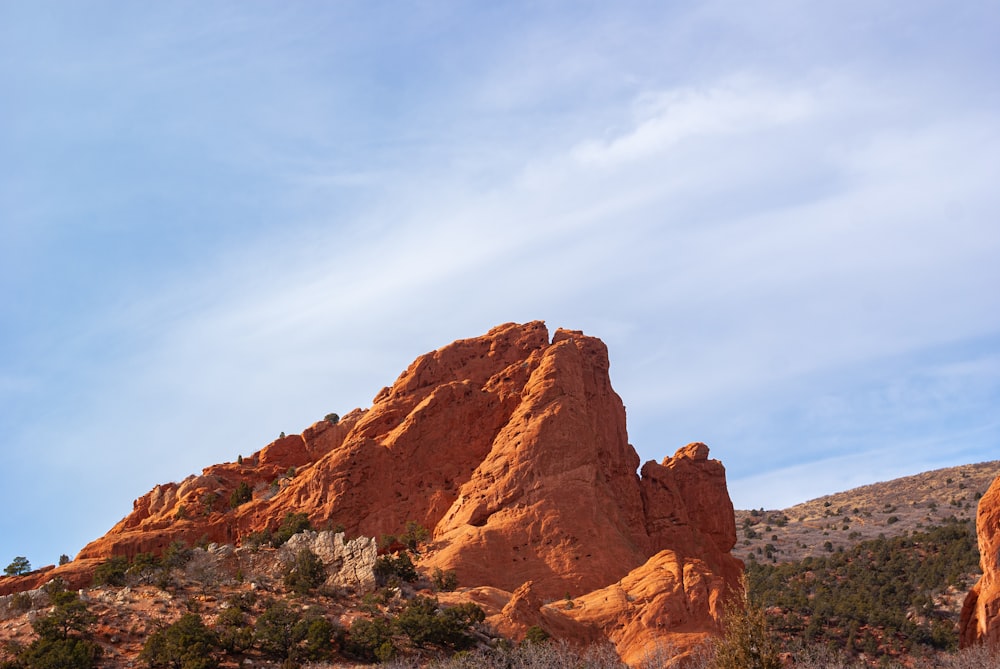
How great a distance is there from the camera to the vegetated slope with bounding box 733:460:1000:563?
382ft

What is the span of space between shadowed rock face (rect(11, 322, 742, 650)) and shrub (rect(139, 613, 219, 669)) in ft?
42.9

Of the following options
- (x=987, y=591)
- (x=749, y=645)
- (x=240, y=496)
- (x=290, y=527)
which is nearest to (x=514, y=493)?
(x=290, y=527)

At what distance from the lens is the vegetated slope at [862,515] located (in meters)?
116

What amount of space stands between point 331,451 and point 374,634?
25.6 meters

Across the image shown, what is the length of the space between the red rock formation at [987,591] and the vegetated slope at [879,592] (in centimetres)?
1746

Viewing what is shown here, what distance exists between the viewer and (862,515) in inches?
5084

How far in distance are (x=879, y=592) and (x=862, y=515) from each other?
115 feet

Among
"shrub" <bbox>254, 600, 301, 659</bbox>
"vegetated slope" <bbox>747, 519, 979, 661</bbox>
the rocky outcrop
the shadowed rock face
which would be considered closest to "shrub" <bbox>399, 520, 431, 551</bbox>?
the shadowed rock face

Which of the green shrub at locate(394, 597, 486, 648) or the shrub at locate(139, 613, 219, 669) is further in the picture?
the green shrub at locate(394, 597, 486, 648)

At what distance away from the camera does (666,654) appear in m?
53.3

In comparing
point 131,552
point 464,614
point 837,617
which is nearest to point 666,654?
point 464,614

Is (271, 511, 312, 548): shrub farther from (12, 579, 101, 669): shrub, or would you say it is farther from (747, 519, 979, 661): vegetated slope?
(747, 519, 979, 661): vegetated slope

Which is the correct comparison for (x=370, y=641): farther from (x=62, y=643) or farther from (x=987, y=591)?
(x=987, y=591)

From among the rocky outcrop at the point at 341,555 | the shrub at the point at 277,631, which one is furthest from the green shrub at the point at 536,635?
the shrub at the point at 277,631
